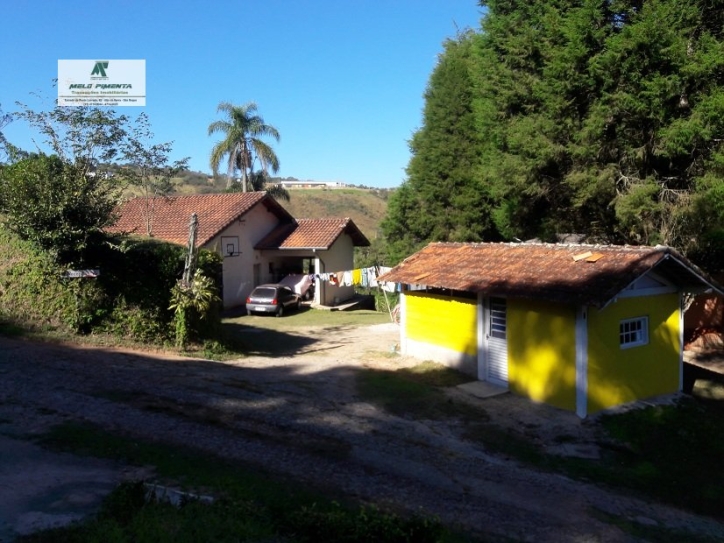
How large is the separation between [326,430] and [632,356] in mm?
6860

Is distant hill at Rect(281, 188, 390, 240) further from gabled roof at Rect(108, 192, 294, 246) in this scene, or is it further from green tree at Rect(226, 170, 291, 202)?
gabled roof at Rect(108, 192, 294, 246)

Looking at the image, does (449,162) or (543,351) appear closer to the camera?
(543,351)

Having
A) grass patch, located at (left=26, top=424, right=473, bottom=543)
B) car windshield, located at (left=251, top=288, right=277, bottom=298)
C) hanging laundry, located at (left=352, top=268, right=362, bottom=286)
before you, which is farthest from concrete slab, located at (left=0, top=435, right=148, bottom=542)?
hanging laundry, located at (left=352, top=268, right=362, bottom=286)

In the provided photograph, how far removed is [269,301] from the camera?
87.9 feet

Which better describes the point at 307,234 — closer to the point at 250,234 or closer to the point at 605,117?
the point at 250,234

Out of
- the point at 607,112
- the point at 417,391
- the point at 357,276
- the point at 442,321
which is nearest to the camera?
the point at 417,391

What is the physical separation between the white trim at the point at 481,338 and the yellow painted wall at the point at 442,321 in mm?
185

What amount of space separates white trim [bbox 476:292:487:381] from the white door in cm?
11

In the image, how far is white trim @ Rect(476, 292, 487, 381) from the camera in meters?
14.4

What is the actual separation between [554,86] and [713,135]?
4.66 m

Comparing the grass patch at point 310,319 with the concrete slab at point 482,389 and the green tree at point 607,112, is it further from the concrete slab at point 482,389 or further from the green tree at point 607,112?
the concrete slab at point 482,389

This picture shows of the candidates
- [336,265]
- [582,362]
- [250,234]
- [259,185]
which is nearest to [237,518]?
[582,362]

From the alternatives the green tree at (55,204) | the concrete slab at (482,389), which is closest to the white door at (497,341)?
the concrete slab at (482,389)

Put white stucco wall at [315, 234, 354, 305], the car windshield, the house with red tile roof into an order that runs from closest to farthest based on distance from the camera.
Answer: the car windshield, the house with red tile roof, white stucco wall at [315, 234, 354, 305]
